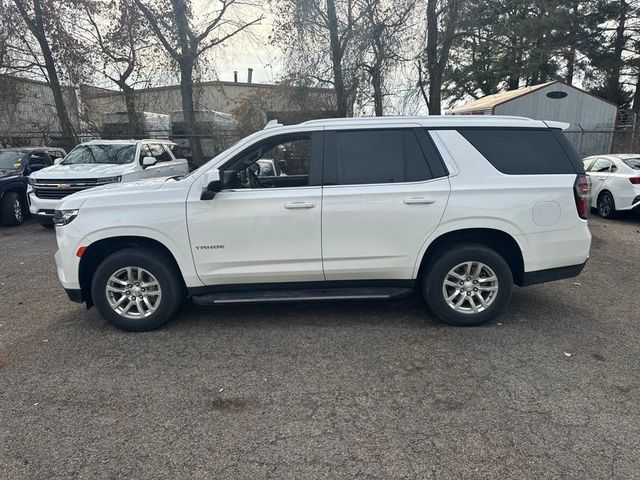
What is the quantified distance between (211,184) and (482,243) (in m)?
2.64

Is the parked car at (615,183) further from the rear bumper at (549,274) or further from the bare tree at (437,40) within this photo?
the bare tree at (437,40)

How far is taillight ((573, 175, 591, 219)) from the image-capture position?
411 centimetres

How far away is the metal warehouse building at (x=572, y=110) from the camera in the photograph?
16.8 metres

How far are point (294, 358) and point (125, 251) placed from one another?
6.15 feet

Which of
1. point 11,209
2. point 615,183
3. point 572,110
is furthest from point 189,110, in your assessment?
point 572,110

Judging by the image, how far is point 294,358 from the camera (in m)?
3.73

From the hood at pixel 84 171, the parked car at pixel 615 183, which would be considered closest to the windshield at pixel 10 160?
the hood at pixel 84 171

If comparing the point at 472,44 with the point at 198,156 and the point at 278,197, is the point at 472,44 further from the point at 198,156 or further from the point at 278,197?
the point at 278,197

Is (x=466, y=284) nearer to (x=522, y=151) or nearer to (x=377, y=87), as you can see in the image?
(x=522, y=151)

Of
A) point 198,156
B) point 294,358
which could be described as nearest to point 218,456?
point 294,358

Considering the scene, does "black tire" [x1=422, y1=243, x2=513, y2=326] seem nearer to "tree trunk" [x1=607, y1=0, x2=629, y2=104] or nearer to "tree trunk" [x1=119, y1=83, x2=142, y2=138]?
"tree trunk" [x1=119, y1=83, x2=142, y2=138]

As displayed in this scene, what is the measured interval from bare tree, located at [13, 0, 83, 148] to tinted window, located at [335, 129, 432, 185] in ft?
50.1

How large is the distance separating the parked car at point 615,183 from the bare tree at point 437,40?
638cm

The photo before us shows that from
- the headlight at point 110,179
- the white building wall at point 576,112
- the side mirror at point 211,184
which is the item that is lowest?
the headlight at point 110,179
